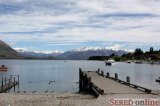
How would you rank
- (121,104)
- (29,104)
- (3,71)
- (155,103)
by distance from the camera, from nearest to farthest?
(121,104)
(155,103)
(29,104)
(3,71)

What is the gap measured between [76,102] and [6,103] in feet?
19.4

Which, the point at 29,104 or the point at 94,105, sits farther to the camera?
the point at 29,104

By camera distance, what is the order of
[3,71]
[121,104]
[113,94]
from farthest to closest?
[3,71] → [113,94] → [121,104]

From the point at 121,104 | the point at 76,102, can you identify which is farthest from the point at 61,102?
the point at 121,104

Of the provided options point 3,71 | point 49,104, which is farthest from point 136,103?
point 3,71

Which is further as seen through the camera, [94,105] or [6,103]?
[6,103]

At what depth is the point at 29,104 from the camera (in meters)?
31.6

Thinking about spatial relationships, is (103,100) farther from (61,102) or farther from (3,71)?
(3,71)

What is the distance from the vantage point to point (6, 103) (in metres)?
32.1

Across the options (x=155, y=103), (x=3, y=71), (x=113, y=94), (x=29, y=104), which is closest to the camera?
(x=155, y=103)

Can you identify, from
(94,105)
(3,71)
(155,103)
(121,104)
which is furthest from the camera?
(3,71)

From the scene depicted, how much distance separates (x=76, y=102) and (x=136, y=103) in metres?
12.3

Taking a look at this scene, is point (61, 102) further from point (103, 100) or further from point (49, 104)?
point (103, 100)

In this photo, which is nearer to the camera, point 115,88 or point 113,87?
point 115,88
